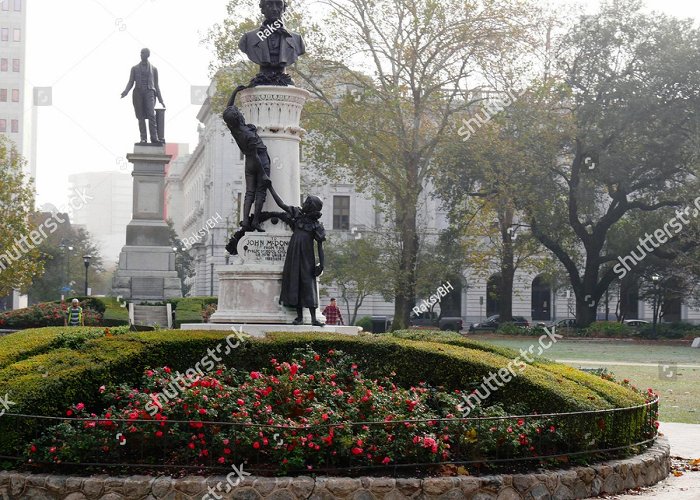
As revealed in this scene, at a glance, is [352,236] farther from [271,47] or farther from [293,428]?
[293,428]

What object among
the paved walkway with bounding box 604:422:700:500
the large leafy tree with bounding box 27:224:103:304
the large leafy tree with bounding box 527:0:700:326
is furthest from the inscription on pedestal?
the large leafy tree with bounding box 27:224:103:304

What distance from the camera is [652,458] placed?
36.8 feet

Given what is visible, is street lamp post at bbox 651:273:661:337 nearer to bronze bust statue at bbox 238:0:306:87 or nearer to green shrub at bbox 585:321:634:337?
green shrub at bbox 585:321:634:337

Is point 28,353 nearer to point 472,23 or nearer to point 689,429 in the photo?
point 689,429

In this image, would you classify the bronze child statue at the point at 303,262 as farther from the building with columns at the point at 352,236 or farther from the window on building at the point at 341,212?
the window on building at the point at 341,212

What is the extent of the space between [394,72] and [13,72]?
74567 mm

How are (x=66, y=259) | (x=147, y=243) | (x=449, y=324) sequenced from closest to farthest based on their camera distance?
A: (x=147, y=243)
(x=449, y=324)
(x=66, y=259)

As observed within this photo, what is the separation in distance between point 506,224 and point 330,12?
1647 centimetres

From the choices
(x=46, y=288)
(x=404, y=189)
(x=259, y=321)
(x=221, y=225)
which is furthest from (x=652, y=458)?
(x=46, y=288)

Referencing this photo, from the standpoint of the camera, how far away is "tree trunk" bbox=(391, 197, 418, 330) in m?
41.5

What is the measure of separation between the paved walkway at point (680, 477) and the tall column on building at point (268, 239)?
5842 millimetres

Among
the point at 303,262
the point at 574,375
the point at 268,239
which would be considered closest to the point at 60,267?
the point at 268,239

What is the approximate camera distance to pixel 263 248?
15.6 metres

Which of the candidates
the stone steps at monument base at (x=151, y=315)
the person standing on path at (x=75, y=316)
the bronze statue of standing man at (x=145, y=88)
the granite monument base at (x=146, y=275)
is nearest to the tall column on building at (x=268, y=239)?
the person standing on path at (x=75, y=316)
